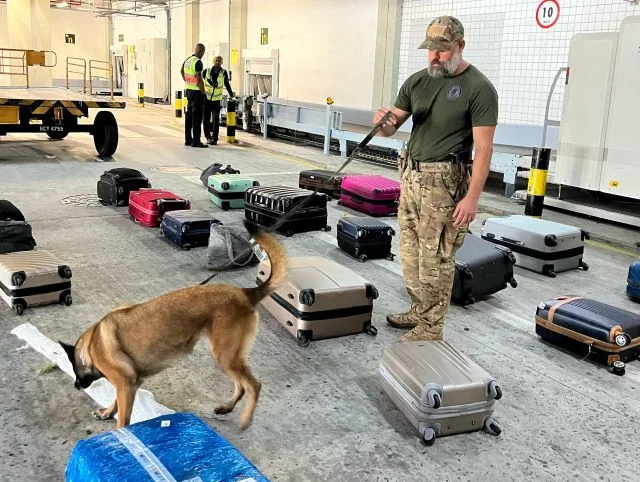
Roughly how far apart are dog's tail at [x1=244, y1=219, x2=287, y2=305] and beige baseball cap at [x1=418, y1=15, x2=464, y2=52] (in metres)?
1.46

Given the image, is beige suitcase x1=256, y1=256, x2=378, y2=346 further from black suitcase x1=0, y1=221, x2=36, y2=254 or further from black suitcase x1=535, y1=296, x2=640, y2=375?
black suitcase x1=0, y1=221, x2=36, y2=254

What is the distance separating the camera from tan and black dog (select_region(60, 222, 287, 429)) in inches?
101

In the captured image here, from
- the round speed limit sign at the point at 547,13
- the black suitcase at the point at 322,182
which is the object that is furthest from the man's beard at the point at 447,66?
the round speed limit sign at the point at 547,13

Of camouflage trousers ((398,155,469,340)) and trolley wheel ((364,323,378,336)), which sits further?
trolley wheel ((364,323,378,336))

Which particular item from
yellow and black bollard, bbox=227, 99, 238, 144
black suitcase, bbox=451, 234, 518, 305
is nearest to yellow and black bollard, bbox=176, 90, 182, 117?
yellow and black bollard, bbox=227, 99, 238, 144

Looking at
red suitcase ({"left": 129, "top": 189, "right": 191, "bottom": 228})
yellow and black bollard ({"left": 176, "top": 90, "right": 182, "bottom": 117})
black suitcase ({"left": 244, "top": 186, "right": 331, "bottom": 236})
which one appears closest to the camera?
black suitcase ({"left": 244, "top": 186, "right": 331, "bottom": 236})

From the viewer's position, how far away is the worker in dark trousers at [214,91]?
42.2 ft

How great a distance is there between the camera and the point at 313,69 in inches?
625

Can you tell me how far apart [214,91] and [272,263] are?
1088 centimetres

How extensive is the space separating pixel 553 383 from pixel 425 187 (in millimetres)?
1334

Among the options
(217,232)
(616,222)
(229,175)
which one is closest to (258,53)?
(229,175)

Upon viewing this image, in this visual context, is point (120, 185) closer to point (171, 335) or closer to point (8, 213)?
point (8, 213)

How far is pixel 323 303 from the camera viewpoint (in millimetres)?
3748

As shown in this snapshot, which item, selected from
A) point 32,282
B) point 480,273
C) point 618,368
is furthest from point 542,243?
point 32,282
